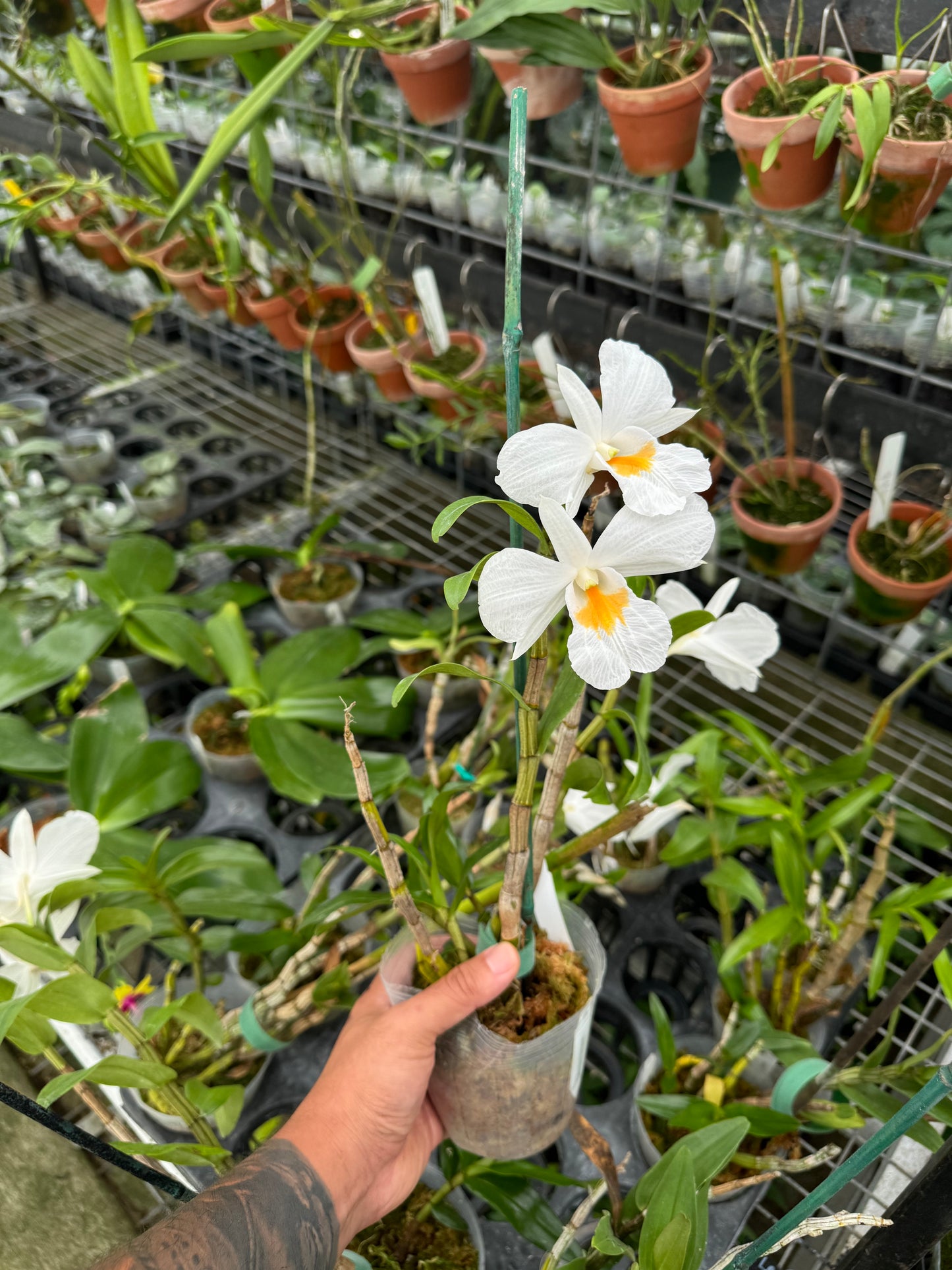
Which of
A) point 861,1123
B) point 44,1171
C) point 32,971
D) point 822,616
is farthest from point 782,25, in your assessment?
point 44,1171

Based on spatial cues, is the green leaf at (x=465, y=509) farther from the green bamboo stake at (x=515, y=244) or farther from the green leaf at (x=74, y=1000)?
the green leaf at (x=74, y=1000)

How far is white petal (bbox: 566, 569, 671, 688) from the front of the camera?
48cm

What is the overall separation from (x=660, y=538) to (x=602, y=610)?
51 mm

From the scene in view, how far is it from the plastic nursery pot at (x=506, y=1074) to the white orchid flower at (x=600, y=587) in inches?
12.6

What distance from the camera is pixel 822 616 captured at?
147 cm

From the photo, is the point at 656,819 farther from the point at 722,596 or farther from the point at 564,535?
the point at 564,535

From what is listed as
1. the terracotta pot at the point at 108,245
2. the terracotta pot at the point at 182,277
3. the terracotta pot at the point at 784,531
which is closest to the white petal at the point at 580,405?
the terracotta pot at the point at 784,531

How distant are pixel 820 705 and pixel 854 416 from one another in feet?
1.52

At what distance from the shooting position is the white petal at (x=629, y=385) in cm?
47

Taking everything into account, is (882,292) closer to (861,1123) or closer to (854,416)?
(854,416)

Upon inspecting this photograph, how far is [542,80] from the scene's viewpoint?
125 centimetres

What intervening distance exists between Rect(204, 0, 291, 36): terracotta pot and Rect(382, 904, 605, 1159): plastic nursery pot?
1.32 meters

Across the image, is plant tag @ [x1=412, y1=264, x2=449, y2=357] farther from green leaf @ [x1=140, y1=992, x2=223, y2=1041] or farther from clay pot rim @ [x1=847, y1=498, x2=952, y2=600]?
green leaf @ [x1=140, y1=992, x2=223, y2=1041]

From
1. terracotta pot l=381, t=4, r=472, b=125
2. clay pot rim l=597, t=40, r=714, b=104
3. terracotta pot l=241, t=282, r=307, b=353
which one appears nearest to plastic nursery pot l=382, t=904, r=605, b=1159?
clay pot rim l=597, t=40, r=714, b=104
